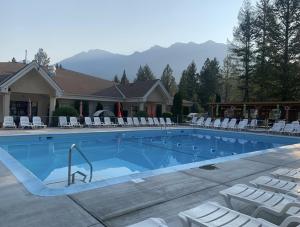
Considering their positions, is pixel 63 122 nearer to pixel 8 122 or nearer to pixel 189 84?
pixel 8 122

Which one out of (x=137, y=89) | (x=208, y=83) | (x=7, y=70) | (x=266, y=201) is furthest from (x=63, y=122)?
(x=208, y=83)

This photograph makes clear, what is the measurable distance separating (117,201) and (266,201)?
7.99 feet

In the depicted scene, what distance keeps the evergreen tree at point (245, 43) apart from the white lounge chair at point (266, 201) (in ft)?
109

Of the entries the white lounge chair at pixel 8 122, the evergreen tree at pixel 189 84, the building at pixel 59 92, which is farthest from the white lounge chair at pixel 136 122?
the evergreen tree at pixel 189 84

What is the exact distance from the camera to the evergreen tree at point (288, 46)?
A: 31.7 metres

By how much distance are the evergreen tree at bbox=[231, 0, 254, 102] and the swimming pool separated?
52.8ft

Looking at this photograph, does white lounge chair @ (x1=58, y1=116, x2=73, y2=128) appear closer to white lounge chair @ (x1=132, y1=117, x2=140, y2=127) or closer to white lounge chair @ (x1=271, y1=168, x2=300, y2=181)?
white lounge chair @ (x1=132, y1=117, x2=140, y2=127)

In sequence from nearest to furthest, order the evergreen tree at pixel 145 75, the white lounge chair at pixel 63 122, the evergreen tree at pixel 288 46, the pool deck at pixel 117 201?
1. the pool deck at pixel 117 201
2. the white lounge chair at pixel 63 122
3. the evergreen tree at pixel 288 46
4. the evergreen tree at pixel 145 75

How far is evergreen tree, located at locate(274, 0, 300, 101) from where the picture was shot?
3172cm

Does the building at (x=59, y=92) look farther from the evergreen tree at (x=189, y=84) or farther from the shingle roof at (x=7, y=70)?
the evergreen tree at (x=189, y=84)

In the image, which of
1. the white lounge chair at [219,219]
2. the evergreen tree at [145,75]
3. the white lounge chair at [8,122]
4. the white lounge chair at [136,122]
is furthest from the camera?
the evergreen tree at [145,75]

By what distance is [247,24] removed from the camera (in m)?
36.4

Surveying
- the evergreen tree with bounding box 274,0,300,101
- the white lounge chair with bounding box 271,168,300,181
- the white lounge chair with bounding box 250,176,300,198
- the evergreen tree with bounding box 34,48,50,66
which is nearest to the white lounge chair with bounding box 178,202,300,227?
the white lounge chair with bounding box 250,176,300,198

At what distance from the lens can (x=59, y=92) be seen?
21.0 meters
